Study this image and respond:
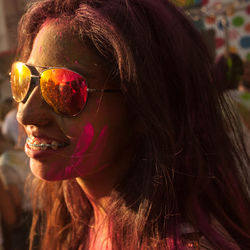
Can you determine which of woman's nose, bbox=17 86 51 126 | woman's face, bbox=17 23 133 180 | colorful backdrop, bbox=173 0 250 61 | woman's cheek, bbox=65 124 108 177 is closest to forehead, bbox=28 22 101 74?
woman's face, bbox=17 23 133 180

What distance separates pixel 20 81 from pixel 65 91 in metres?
0.21

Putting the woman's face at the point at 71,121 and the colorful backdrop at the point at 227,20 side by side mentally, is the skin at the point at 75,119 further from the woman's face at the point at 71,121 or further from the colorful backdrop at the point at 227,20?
the colorful backdrop at the point at 227,20

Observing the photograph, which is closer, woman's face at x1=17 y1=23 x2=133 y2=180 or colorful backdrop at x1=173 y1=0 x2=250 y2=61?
woman's face at x1=17 y1=23 x2=133 y2=180

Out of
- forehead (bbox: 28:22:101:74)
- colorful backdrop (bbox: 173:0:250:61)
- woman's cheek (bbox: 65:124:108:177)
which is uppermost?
colorful backdrop (bbox: 173:0:250:61)

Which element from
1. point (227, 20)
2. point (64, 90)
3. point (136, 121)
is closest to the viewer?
point (64, 90)

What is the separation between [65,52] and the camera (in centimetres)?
113

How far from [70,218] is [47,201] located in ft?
0.59

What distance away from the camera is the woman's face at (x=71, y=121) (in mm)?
1117

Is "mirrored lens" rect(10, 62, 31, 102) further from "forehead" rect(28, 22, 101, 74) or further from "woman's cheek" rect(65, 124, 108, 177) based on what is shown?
"woman's cheek" rect(65, 124, 108, 177)

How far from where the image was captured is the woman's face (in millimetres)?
1117

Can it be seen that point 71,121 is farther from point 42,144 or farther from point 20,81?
point 20,81

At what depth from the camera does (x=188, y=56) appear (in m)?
1.18

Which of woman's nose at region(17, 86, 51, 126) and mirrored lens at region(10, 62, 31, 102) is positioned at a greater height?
mirrored lens at region(10, 62, 31, 102)

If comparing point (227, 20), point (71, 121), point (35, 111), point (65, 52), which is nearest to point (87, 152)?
point (71, 121)
